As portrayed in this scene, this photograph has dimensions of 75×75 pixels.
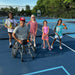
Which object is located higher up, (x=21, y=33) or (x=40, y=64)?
(x=21, y=33)

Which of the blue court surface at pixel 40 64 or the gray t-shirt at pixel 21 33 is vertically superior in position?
the gray t-shirt at pixel 21 33

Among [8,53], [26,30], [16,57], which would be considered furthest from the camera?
[8,53]

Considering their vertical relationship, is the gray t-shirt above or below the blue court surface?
above

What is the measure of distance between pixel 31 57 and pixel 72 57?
1.77m

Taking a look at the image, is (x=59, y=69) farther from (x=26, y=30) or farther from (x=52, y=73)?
(x=26, y=30)

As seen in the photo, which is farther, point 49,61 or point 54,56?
point 54,56

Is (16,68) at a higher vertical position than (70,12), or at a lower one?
lower

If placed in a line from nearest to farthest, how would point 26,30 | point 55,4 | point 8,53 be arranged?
→ point 26,30
point 8,53
point 55,4

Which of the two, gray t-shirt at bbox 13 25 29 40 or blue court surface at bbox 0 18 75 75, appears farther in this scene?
gray t-shirt at bbox 13 25 29 40

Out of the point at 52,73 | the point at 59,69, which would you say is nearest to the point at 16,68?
the point at 52,73

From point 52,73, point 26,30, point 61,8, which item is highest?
point 61,8

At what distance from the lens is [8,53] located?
4.77 m

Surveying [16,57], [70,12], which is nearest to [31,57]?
[16,57]

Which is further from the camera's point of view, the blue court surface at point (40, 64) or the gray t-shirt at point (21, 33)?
the gray t-shirt at point (21, 33)
